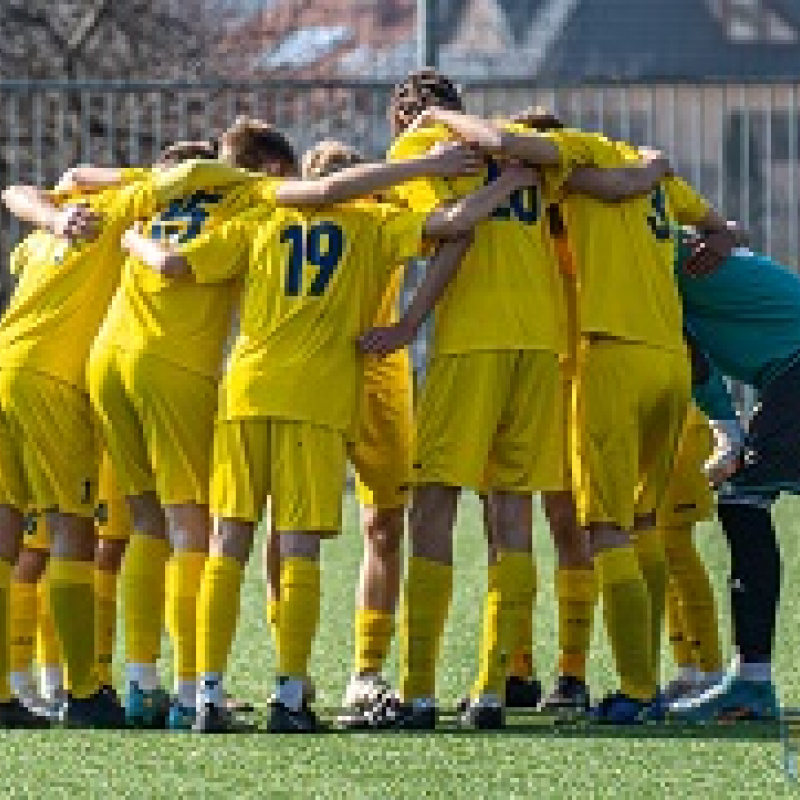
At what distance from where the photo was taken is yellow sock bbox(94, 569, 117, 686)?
1121 cm

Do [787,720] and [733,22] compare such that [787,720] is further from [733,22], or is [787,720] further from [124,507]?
[733,22]

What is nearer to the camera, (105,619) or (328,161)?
(328,161)

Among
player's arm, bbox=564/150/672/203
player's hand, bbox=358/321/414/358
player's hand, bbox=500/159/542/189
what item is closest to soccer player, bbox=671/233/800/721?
player's arm, bbox=564/150/672/203

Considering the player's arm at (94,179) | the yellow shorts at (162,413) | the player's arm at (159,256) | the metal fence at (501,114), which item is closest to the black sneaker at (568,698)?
the yellow shorts at (162,413)

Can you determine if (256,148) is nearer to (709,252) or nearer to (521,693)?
(709,252)

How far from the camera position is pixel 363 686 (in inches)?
434

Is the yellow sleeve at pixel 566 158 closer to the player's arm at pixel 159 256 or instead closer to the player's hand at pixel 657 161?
the player's hand at pixel 657 161

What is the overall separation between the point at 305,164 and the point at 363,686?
5.06 ft

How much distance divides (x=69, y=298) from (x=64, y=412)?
13.5 inches

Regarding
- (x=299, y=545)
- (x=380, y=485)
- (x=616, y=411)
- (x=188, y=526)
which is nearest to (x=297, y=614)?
(x=299, y=545)

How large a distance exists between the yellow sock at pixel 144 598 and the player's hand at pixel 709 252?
70.0 inches

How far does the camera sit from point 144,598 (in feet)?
35.9

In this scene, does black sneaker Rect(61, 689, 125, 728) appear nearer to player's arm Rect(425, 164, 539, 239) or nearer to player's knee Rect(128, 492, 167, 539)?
player's knee Rect(128, 492, 167, 539)

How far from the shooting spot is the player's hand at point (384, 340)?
34.8 ft
